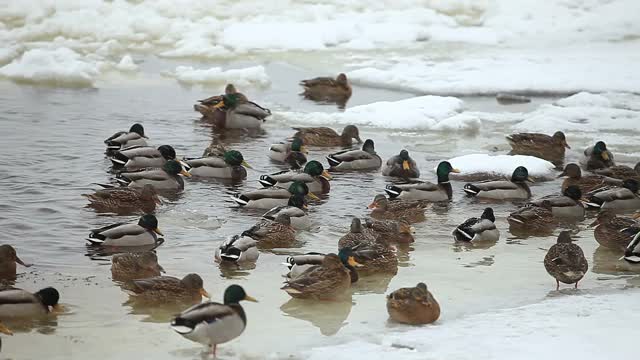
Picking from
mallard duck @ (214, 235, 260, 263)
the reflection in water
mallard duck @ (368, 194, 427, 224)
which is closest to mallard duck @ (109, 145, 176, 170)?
mallard duck @ (368, 194, 427, 224)

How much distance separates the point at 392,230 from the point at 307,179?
250 cm

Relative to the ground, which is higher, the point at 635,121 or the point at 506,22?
the point at 506,22

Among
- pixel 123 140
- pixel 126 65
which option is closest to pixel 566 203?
pixel 123 140

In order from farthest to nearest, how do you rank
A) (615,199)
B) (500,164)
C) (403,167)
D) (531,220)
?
(500,164)
(403,167)
(615,199)
(531,220)

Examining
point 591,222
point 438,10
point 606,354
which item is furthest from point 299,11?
point 606,354

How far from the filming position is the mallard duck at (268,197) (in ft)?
38.4

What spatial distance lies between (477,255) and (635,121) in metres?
7.32

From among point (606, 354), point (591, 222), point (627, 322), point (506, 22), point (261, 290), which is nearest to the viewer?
point (606, 354)

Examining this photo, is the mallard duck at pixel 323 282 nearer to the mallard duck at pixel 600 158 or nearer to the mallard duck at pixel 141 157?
the mallard duck at pixel 141 157

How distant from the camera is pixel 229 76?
1942 cm

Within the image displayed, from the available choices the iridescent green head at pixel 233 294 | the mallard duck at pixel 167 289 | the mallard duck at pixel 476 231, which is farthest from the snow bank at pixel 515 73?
the iridescent green head at pixel 233 294

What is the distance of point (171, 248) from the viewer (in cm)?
1004

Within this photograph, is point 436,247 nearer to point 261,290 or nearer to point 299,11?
point 261,290

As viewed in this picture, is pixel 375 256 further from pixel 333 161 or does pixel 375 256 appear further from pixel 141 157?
pixel 141 157
